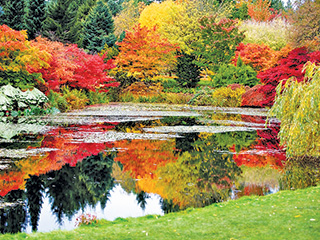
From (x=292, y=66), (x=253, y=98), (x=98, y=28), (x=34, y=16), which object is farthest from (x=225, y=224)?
(x=98, y=28)

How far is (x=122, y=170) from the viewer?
8.80 metres

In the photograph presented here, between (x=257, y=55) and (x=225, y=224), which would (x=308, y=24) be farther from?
(x=225, y=224)

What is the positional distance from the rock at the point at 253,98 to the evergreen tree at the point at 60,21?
1947 centimetres

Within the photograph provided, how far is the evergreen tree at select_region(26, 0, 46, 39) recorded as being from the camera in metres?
35.9

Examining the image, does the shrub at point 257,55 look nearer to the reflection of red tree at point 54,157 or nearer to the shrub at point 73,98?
the shrub at point 73,98

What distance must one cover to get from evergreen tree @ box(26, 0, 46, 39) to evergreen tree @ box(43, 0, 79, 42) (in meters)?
0.61

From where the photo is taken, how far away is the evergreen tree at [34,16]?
35906mm

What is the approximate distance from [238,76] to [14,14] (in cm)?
2227

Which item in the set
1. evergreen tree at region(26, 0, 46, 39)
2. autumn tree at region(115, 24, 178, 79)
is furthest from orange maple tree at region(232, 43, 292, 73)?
evergreen tree at region(26, 0, 46, 39)

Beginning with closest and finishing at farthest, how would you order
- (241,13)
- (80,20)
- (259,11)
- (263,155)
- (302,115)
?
(302,115)
(263,155)
(241,13)
(80,20)
(259,11)

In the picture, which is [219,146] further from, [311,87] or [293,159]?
[311,87]

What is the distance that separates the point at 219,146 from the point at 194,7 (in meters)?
31.7

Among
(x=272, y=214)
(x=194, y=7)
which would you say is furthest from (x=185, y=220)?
(x=194, y=7)

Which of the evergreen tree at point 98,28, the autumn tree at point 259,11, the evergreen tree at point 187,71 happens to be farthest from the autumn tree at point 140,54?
the autumn tree at point 259,11
